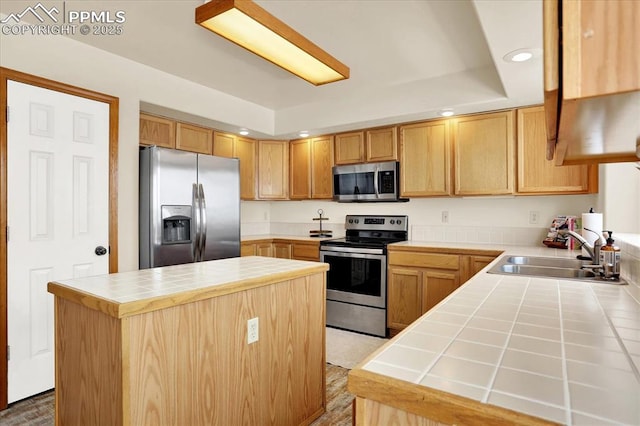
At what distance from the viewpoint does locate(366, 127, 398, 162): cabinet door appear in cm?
371

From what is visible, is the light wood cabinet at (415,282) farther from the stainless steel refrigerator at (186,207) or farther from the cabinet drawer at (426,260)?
the stainless steel refrigerator at (186,207)

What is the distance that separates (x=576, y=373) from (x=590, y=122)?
1.50 ft

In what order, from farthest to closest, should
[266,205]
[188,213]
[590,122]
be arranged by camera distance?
[266,205], [188,213], [590,122]

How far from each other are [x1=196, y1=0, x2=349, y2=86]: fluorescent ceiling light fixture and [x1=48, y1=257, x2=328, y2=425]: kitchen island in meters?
1.19

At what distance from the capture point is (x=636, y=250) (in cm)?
139

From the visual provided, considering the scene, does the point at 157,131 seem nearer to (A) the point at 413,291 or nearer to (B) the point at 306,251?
(B) the point at 306,251

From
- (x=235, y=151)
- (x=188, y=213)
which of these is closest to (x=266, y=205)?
(x=235, y=151)

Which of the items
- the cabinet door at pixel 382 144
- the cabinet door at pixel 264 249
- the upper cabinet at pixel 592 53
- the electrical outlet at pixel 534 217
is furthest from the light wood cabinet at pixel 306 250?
the upper cabinet at pixel 592 53

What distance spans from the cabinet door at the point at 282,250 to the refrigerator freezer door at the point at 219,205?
0.81 metres

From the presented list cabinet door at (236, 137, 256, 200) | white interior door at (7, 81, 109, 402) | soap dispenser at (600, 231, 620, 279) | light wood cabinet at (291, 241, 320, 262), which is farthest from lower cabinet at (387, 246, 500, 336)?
white interior door at (7, 81, 109, 402)

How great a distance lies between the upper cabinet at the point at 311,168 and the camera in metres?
4.24

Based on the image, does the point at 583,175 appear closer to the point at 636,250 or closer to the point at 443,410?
the point at 636,250

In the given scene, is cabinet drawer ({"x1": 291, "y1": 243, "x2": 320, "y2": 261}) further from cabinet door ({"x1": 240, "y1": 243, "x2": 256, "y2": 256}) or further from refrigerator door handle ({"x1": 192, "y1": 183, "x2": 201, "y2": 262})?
refrigerator door handle ({"x1": 192, "y1": 183, "x2": 201, "y2": 262})

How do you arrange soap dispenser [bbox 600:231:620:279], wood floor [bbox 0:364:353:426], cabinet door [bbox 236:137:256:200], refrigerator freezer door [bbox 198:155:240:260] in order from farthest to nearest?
1. cabinet door [bbox 236:137:256:200]
2. refrigerator freezer door [bbox 198:155:240:260]
3. wood floor [bbox 0:364:353:426]
4. soap dispenser [bbox 600:231:620:279]
